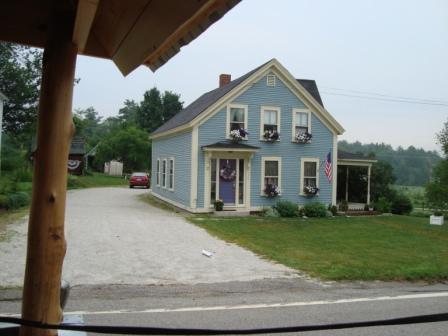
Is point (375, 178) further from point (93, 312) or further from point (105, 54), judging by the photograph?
point (105, 54)

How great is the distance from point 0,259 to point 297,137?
A: 50.8 feet

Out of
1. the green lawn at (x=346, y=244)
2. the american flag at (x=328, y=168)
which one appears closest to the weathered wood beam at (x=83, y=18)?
the green lawn at (x=346, y=244)

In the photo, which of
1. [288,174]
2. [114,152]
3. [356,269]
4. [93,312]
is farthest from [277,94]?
[114,152]

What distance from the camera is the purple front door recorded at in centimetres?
2122

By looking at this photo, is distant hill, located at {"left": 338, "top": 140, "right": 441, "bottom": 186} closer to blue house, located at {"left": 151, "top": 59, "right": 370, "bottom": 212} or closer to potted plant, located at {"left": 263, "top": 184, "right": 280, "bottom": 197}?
blue house, located at {"left": 151, "top": 59, "right": 370, "bottom": 212}

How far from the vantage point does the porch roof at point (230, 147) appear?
66.9 feet

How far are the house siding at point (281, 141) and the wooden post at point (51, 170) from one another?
1839cm

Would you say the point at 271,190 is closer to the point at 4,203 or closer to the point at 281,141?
the point at 281,141

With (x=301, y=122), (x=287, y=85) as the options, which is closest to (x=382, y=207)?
(x=301, y=122)

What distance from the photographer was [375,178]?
3291 cm

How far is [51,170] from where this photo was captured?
2.32 metres

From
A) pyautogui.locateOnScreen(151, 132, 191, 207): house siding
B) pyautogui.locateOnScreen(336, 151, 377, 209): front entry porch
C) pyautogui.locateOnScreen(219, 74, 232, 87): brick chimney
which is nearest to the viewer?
pyautogui.locateOnScreen(151, 132, 191, 207): house siding

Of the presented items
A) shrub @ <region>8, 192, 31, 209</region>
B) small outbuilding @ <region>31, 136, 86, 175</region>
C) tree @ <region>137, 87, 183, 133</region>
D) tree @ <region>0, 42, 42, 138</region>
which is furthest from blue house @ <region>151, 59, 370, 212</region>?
tree @ <region>137, 87, 183, 133</region>

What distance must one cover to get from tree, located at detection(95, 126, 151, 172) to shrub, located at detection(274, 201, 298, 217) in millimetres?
35714
